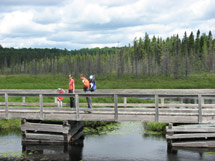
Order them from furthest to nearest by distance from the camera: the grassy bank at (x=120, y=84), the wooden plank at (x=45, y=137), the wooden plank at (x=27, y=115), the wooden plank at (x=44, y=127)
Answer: the grassy bank at (x=120, y=84)
the wooden plank at (x=45, y=137)
the wooden plank at (x=27, y=115)
the wooden plank at (x=44, y=127)

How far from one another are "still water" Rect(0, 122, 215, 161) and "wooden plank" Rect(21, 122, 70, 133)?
884 millimetres

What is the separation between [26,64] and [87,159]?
176824mm

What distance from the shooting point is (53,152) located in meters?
15.8

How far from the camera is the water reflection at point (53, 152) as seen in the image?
14909mm

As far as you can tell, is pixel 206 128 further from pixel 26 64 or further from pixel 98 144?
pixel 26 64

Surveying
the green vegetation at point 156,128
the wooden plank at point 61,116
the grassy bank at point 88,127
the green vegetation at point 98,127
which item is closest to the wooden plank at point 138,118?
the wooden plank at point 61,116

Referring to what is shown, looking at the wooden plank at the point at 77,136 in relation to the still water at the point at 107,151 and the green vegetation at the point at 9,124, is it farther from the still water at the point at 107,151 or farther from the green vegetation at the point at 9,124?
the green vegetation at the point at 9,124

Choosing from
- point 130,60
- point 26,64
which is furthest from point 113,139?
point 26,64

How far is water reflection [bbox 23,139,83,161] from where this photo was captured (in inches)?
587

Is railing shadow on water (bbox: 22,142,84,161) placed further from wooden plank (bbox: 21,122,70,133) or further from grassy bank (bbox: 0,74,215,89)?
grassy bank (bbox: 0,74,215,89)

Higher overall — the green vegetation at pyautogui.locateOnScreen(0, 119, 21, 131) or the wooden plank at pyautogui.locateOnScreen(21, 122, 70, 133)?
the wooden plank at pyautogui.locateOnScreen(21, 122, 70, 133)

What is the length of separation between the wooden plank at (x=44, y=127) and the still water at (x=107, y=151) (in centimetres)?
88

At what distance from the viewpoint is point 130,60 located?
14050 cm

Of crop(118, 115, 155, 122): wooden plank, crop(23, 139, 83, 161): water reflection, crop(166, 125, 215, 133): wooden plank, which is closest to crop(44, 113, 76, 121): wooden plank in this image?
crop(23, 139, 83, 161): water reflection
